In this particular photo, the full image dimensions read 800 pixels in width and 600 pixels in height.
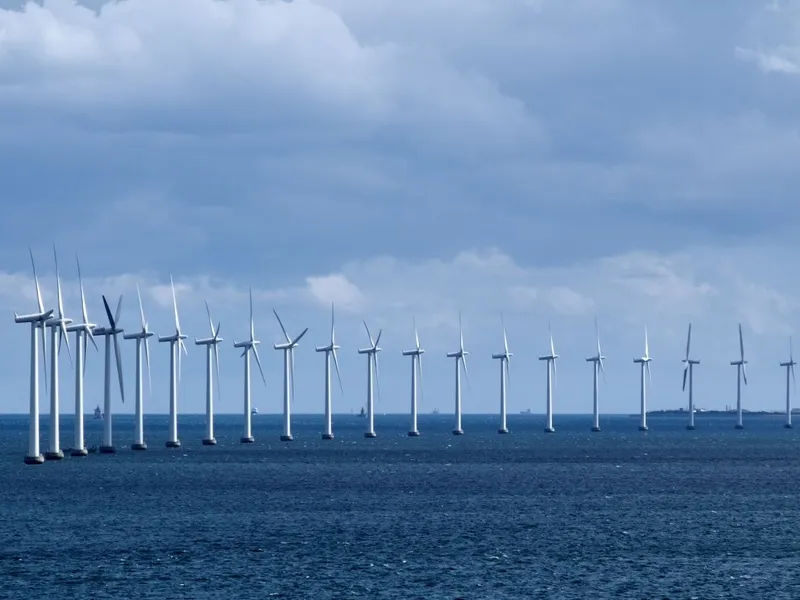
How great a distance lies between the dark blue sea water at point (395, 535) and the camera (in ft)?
232

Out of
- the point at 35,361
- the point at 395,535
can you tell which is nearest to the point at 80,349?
the point at 35,361

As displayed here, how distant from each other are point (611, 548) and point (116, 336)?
353 ft

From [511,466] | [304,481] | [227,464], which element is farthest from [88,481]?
[511,466]

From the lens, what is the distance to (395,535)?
9206 cm

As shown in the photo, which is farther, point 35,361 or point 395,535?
point 35,361

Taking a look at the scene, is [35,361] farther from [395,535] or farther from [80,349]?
[395,535]

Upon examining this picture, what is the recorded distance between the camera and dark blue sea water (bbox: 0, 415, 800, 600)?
232ft

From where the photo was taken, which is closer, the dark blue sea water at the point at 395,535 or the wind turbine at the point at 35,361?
the dark blue sea water at the point at 395,535

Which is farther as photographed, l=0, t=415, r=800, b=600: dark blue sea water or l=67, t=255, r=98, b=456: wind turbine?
l=67, t=255, r=98, b=456: wind turbine

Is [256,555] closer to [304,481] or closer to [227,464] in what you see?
[304,481]

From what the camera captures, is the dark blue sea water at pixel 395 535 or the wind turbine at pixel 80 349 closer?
the dark blue sea water at pixel 395 535

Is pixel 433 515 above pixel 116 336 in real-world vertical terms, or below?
below

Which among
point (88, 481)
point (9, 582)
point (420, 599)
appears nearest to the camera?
point (420, 599)

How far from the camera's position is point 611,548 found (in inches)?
3356
